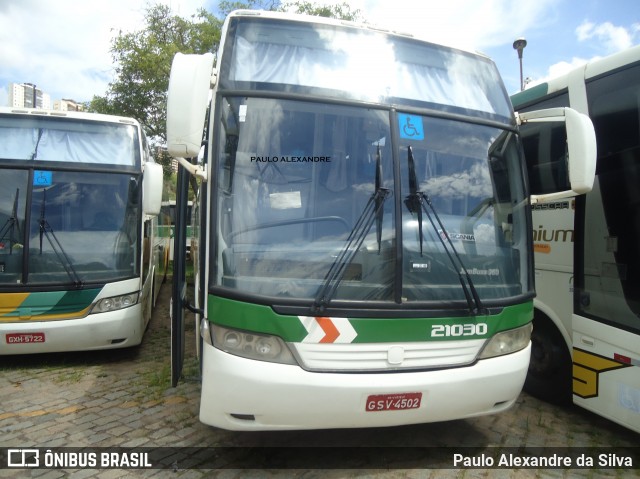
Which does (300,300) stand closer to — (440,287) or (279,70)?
(440,287)

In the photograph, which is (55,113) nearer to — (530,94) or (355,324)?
(355,324)

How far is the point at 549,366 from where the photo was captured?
461 cm

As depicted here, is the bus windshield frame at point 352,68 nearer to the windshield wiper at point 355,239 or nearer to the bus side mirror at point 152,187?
the windshield wiper at point 355,239

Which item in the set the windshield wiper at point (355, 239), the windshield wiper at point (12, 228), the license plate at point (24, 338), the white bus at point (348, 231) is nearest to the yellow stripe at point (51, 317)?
the license plate at point (24, 338)

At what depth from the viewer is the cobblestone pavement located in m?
3.41

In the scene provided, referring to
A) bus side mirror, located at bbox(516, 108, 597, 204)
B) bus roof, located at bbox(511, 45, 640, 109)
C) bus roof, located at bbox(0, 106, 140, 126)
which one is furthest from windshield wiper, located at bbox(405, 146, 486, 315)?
bus roof, located at bbox(0, 106, 140, 126)

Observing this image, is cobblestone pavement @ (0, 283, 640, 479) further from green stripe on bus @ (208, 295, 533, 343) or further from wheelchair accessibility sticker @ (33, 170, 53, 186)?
wheelchair accessibility sticker @ (33, 170, 53, 186)

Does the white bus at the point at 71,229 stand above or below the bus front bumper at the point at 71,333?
above

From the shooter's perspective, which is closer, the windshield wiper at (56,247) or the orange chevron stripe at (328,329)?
the orange chevron stripe at (328,329)

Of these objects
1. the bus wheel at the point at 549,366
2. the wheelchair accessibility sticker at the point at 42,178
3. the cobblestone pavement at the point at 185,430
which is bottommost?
the cobblestone pavement at the point at 185,430

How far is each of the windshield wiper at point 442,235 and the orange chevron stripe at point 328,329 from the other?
828 mm

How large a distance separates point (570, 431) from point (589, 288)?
1.27 m

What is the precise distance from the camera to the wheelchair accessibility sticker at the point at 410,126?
131 inches

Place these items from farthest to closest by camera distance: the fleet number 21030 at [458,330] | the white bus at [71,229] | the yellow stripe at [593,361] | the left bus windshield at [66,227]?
the left bus windshield at [66,227] < the white bus at [71,229] < the yellow stripe at [593,361] < the fleet number 21030 at [458,330]
